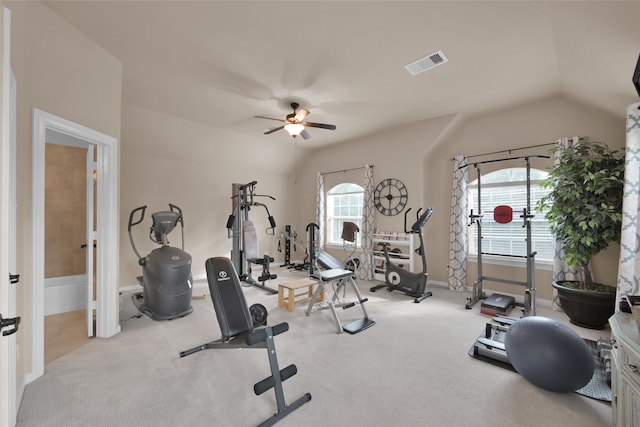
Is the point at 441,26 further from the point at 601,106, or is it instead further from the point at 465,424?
the point at 465,424

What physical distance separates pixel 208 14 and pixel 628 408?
3911 millimetres

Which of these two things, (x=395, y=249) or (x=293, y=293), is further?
(x=395, y=249)

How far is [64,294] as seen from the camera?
12.6ft

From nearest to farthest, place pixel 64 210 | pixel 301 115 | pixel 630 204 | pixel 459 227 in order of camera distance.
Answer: pixel 630 204 < pixel 301 115 < pixel 64 210 < pixel 459 227

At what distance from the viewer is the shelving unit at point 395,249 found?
5.26 metres

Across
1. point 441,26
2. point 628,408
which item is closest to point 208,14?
point 441,26

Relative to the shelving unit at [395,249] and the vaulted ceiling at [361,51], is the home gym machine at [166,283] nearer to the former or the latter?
the vaulted ceiling at [361,51]

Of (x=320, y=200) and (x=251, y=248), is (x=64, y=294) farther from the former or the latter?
(x=320, y=200)

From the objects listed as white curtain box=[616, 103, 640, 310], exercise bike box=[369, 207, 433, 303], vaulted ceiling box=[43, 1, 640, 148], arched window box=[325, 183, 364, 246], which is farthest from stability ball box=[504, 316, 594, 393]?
arched window box=[325, 183, 364, 246]

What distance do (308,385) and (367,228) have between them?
4147mm

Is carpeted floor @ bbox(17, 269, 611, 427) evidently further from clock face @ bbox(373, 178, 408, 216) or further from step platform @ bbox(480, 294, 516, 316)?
clock face @ bbox(373, 178, 408, 216)

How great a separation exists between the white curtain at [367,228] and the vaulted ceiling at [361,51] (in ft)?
6.39

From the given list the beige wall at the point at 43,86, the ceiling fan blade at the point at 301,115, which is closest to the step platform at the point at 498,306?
the ceiling fan blade at the point at 301,115

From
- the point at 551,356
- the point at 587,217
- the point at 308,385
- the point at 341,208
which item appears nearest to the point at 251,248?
the point at 341,208
